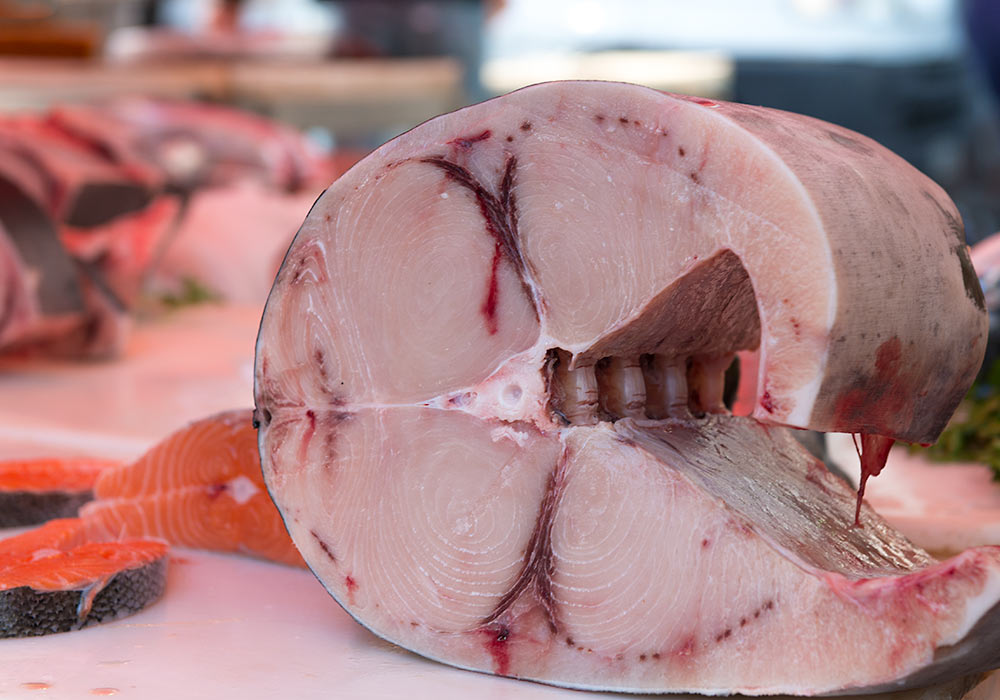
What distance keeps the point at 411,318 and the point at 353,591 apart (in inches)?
10.4

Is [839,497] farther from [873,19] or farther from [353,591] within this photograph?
[873,19]

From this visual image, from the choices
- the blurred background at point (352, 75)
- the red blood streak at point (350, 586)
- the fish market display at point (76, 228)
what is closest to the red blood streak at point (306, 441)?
the red blood streak at point (350, 586)

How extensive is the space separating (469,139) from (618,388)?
272mm

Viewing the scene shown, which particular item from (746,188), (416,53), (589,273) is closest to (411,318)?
(589,273)

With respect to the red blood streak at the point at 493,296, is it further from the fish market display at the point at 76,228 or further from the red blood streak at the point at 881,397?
the fish market display at the point at 76,228

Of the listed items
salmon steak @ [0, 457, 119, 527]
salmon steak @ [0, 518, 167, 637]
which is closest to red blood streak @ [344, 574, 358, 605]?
salmon steak @ [0, 518, 167, 637]

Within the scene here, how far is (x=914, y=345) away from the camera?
3.01 ft

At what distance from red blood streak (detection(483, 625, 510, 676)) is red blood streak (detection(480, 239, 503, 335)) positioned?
27 centimetres

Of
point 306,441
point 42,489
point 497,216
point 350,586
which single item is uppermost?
point 497,216

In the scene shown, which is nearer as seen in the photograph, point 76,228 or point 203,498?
point 203,498

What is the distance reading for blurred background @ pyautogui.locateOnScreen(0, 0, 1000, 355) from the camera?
3.92 metres

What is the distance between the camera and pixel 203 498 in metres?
1.38

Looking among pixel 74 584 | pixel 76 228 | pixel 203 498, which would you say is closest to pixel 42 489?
pixel 203 498

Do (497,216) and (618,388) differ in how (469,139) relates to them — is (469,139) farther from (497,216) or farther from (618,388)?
(618,388)
